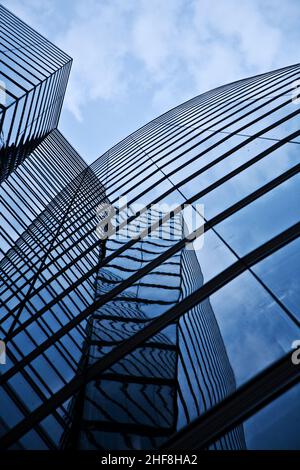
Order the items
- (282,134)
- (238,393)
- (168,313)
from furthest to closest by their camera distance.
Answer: (282,134) < (168,313) < (238,393)

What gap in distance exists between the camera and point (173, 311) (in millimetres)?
5742

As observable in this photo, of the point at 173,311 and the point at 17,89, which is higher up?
the point at 17,89

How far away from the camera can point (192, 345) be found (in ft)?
19.2

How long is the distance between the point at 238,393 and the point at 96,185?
16003mm

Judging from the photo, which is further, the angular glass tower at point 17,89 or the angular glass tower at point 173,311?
the angular glass tower at point 17,89

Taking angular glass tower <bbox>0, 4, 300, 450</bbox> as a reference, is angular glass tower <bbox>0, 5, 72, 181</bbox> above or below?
above

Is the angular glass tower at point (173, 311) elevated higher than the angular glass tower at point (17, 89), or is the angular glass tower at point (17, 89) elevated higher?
the angular glass tower at point (17, 89)

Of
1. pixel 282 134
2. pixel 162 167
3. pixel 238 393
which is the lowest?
pixel 238 393

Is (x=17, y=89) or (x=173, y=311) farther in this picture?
(x=17, y=89)

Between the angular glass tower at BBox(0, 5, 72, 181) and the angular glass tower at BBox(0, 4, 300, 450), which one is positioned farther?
the angular glass tower at BBox(0, 5, 72, 181)

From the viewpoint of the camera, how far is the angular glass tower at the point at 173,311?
4.50 metres

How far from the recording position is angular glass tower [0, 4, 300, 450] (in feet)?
14.8
